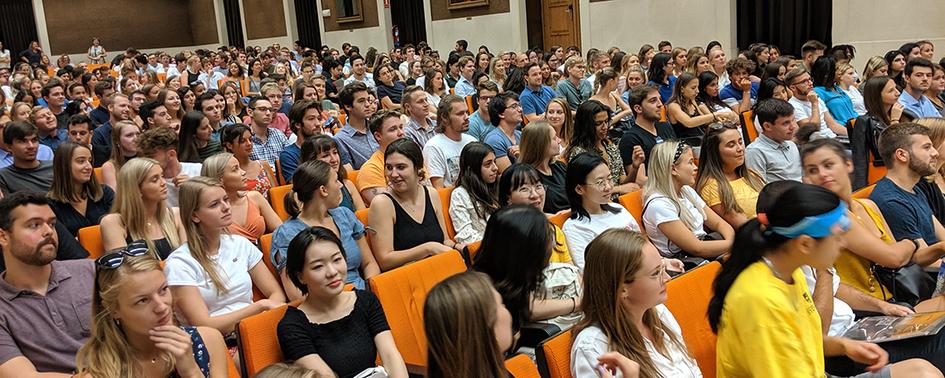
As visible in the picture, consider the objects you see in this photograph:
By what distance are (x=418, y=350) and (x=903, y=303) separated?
6.82 ft

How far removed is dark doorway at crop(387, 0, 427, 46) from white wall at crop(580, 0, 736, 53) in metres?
5.11

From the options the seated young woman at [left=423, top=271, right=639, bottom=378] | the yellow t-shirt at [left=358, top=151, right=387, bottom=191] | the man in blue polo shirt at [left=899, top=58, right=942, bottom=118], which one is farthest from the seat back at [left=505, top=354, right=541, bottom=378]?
the man in blue polo shirt at [left=899, top=58, right=942, bottom=118]

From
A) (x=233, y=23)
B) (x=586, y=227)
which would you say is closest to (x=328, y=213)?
(x=586, y=227)

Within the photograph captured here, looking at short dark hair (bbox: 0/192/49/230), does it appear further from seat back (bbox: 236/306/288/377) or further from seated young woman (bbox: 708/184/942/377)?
seated young woman (bbox: 708/184/942/377)

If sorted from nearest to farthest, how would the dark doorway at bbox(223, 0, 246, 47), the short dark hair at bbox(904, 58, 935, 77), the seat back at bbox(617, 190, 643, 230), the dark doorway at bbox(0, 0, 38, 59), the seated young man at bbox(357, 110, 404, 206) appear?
the seat back at bbox(617, 190, 643, 230), the seated young man at bbox(357, 110, 404, 206), the short dark hair at bbox(904, 58, 935, 77), the dark doorway at bbox(0, 0, 38, 59), the dark doorway at bbox(223, 0, 246, 47)

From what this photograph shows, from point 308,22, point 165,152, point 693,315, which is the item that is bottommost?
point 693,315

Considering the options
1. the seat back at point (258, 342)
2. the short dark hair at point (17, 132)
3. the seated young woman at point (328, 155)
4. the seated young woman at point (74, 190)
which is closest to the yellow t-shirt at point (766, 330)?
the seat back at point (258, 342)

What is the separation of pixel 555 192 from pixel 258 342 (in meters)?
2.45

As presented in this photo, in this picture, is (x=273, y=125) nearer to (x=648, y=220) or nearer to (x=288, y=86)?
(x=288, y=86)

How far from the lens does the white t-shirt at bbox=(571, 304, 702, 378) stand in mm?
2252

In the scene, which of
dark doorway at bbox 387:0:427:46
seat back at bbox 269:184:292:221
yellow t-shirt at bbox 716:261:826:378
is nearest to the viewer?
yellow t-shirt at bbox 716:261:826:378

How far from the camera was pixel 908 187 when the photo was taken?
12.1 feet

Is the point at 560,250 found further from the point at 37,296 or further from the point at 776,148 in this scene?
the point at 776,148

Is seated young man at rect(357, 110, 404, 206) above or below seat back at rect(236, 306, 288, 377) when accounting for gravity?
above
